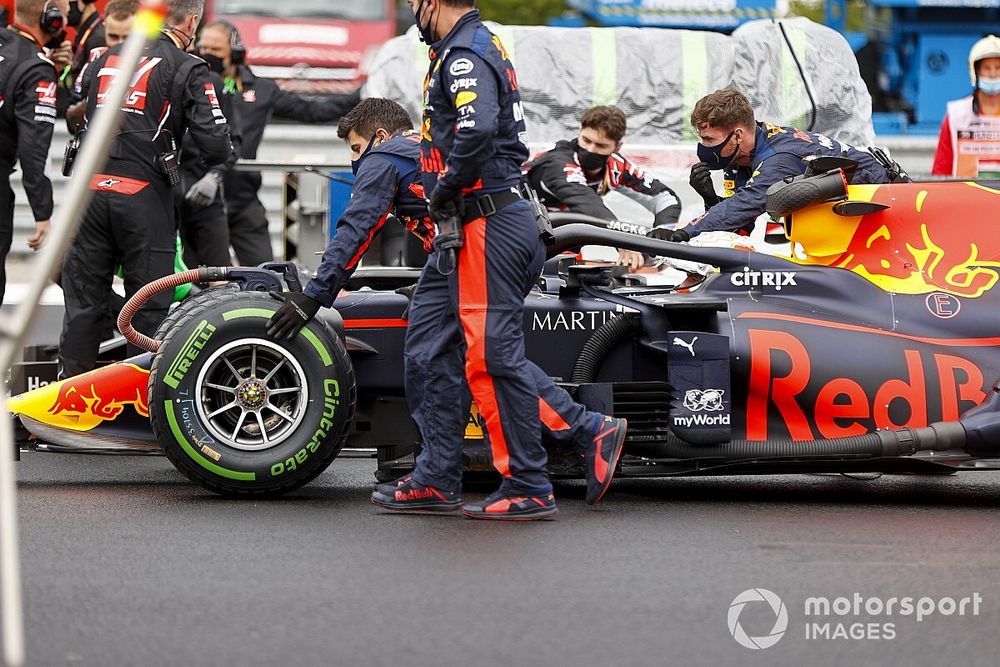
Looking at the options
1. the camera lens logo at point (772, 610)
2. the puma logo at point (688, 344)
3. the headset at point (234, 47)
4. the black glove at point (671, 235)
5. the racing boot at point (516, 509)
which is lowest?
the racing boot at point (516, 509)

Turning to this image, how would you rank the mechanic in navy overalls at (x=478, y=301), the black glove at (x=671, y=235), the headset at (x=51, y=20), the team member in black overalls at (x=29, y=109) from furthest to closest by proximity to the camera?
the headset at (x=51, y=20)
the team member in black overalls at (x=29, y=109)
the black glove at (x=671, y=235)
the mechanic in navy overalls at (x=478, y=301)

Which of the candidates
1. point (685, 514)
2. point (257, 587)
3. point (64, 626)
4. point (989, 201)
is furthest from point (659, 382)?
point (64, 626)

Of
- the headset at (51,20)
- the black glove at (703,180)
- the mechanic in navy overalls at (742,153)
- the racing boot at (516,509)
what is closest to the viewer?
the racing boot at (516,509)

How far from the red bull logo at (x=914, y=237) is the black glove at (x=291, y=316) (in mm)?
2038

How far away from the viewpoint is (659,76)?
11.9 meters

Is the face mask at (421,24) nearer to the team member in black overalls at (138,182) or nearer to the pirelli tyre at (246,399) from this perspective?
the pirelli tyre at (246,399)

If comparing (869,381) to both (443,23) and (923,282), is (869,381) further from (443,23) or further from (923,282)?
(443,23)

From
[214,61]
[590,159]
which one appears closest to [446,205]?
[590,159]

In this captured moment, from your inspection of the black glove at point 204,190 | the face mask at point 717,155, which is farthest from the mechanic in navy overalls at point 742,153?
the black glove at point 204,190

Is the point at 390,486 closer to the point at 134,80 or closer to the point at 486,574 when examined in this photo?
the point at 486,574

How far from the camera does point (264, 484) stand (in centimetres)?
628

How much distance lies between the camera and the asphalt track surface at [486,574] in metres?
4.10

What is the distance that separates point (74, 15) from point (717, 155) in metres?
4.81

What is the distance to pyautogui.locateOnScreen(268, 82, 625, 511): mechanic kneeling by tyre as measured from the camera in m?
6.12
